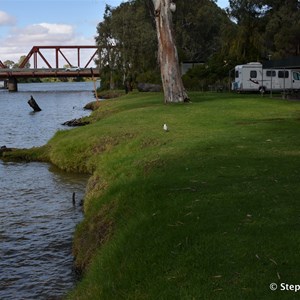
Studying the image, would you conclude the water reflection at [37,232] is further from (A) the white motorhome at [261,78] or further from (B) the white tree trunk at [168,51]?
(A) the white motorhome at [261,78]

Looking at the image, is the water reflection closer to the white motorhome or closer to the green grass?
the green grass

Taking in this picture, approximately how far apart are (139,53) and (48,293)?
212 ft

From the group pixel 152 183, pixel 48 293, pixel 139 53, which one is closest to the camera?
pixel 48 293

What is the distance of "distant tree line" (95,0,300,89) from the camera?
58469 millimetres

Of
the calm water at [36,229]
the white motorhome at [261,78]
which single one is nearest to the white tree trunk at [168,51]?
the calm water at [36,229]

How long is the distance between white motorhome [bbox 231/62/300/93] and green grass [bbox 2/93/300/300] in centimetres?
3118

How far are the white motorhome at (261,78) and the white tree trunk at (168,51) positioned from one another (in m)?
16.6

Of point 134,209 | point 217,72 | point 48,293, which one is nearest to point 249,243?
point 134,209

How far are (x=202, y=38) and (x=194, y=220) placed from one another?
80611 mm

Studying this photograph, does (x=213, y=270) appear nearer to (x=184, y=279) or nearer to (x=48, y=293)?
(x=184, y=279)

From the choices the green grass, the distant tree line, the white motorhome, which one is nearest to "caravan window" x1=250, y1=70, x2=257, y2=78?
the white motorhome

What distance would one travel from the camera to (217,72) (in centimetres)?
5894

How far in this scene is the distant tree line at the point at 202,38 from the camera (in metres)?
58.5

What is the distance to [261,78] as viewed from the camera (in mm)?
46000
